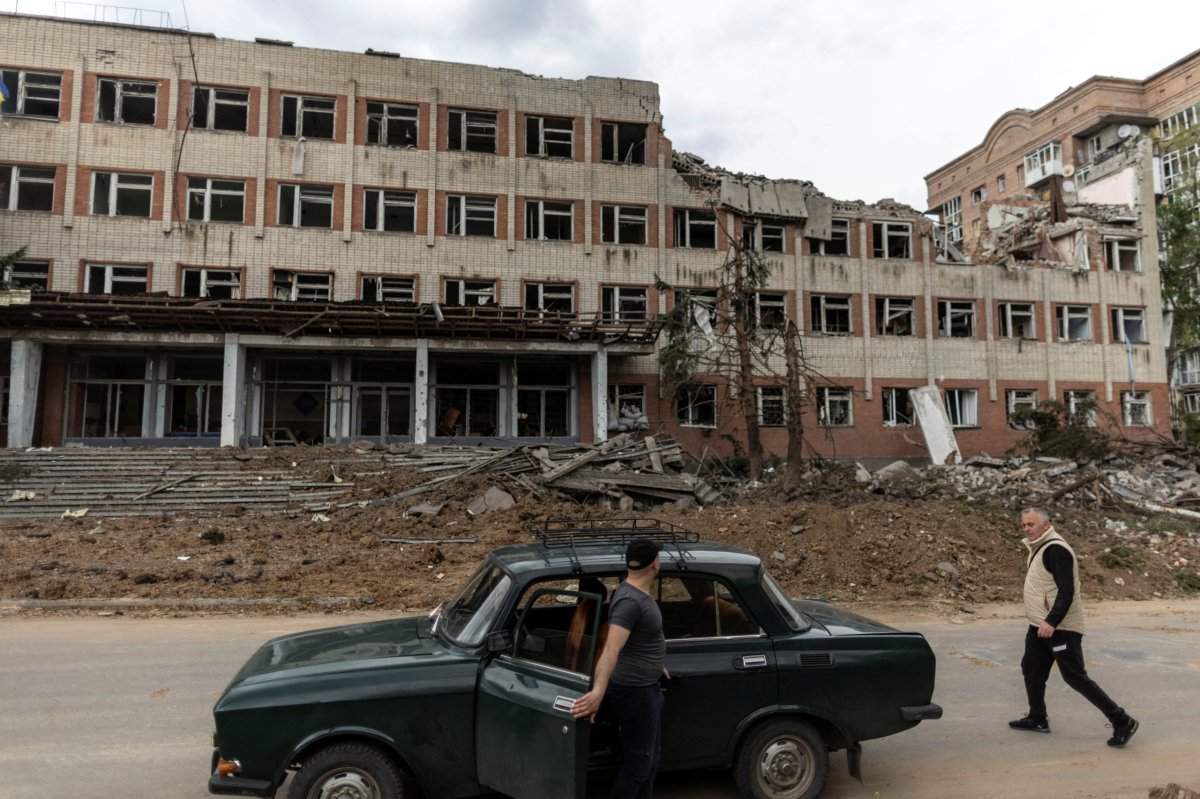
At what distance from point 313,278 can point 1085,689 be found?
25.2 m

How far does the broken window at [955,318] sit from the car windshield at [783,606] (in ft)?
93.3

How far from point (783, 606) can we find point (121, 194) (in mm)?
28077

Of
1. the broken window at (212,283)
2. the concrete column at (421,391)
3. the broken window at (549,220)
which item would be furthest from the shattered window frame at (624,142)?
the broken window at (212,283)

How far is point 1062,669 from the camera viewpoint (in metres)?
5.30

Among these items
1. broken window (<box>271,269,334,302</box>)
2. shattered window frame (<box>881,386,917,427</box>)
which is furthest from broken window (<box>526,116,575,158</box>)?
shattered window frame (<box>881,386,917,427</box>)

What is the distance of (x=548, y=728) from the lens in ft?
11.3

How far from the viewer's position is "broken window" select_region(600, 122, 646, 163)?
28094 millimetres

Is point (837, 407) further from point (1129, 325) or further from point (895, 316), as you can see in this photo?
point (1129, 325)

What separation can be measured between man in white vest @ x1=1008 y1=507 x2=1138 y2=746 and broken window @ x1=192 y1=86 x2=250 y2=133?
91.7 feet

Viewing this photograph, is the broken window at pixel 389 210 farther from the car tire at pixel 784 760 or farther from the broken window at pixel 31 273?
the car tire at pixel 784 760

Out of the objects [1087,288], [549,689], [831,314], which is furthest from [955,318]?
[549,689]

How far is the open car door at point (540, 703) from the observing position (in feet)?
11.1

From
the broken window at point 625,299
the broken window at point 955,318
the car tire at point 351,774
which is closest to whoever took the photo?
the car tire at point 351,774

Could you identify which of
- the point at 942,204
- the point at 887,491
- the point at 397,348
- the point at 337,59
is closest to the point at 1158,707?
the point at 887,491
